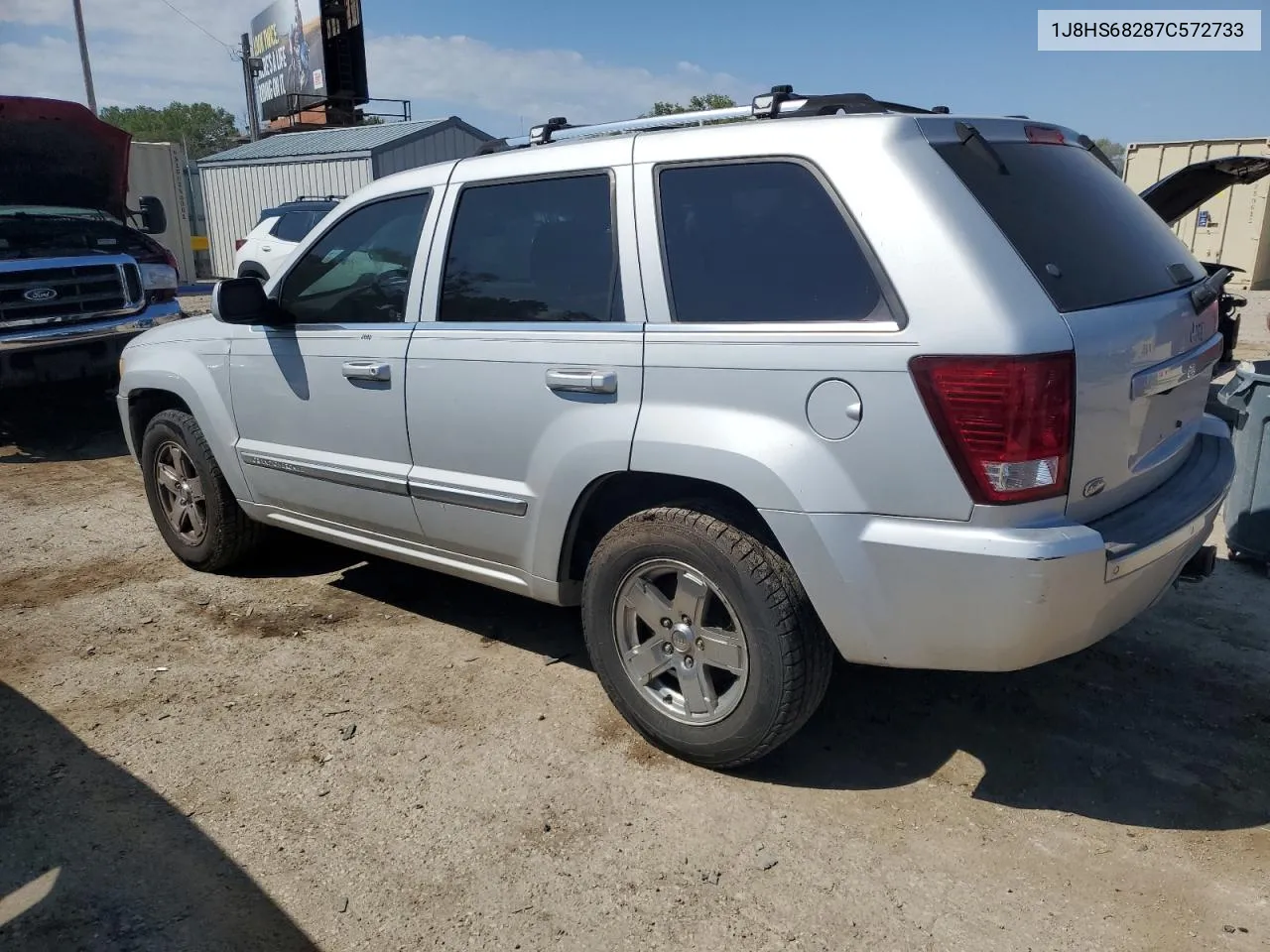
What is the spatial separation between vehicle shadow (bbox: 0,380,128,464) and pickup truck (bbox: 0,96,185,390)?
32cm

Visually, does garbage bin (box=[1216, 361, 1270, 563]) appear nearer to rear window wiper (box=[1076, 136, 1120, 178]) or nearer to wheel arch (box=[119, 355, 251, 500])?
rear window wiper (box=[1076, 136, 1120, 178])

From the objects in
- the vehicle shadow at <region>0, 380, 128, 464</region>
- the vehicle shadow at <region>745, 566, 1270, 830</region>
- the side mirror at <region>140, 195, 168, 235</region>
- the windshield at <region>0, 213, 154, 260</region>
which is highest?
the side mirror at <region>140, 195, 168, 235</region>

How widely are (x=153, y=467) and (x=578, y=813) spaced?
3.24 m

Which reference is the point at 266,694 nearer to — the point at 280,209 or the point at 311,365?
the point at 311,365

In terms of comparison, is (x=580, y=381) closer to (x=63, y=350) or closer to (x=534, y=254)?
(x=534, y=254)

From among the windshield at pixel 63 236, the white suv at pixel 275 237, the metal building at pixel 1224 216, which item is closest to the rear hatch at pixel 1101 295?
the windshield at pixel 63 236

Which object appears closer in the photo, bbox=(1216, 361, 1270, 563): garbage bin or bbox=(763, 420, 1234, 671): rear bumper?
bbox=(763, 420, 1234, 671): rear bumper

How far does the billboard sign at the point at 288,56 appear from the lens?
32.6 m

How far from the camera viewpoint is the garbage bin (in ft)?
14.8

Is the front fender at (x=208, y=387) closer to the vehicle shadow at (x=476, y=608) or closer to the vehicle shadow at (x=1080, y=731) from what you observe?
the vehicle shadow at (x=476, y=608)

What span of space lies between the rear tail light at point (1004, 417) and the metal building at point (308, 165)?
775 inches

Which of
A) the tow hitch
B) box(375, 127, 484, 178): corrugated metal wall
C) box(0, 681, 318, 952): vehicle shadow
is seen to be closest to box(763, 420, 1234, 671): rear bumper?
the tow hitch

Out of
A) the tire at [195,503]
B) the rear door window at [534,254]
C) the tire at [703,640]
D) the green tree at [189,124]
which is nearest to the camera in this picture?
the tire at [703,640]

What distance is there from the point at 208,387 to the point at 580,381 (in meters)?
2.26
